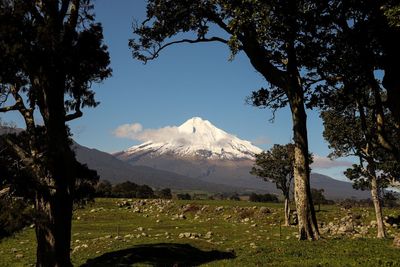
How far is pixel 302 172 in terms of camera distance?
2412 cm

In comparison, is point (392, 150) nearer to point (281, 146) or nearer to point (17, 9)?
point (17, 9)

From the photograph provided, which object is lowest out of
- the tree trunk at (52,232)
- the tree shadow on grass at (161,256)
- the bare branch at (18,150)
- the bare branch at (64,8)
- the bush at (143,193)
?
the tree shadow on grass at (161,256)

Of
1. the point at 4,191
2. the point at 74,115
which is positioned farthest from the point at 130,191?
the point at 4,191

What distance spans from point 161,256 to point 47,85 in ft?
43.0

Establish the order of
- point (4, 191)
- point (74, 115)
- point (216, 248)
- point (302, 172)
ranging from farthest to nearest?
point (216, 248) < point (74, 115) < point (302, 172) < point (4, 191)

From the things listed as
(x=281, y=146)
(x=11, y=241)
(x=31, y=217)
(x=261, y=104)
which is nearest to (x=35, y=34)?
(x=31, y=217)

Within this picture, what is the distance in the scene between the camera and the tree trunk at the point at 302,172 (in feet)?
77.7

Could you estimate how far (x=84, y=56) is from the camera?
82.1 ft

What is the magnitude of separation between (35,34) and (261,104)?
15.0 meters

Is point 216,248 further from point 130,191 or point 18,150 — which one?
point 130,191

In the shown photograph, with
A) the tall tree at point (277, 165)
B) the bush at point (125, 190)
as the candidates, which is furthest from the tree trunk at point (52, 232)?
the bush at point (125, 190)

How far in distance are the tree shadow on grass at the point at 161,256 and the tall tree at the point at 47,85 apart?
4.99m

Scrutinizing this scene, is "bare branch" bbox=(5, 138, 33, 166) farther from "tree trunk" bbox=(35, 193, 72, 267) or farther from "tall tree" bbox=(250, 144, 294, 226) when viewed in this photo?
"tall tree" bbox=(250, 144, 294, 226)

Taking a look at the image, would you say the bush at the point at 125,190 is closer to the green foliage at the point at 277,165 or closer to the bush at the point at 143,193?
the bush at the point at 143,193
